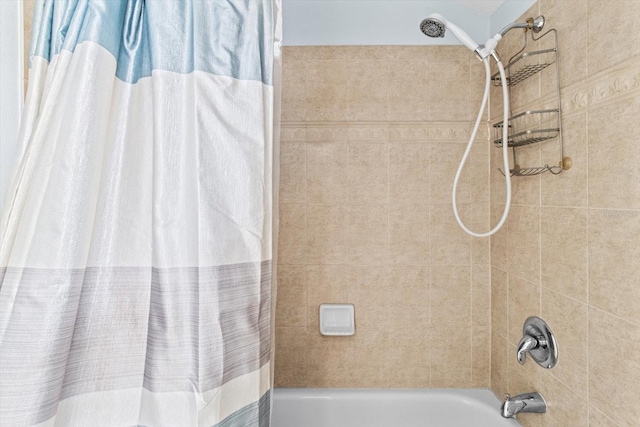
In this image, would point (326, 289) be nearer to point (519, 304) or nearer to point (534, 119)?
point (519, 304)

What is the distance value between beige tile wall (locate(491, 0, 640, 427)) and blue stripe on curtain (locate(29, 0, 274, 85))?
37.3 inches

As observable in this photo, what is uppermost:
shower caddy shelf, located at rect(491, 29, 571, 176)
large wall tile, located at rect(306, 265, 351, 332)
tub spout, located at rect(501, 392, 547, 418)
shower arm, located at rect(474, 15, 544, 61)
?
shower arm, located at rect(474, 15, 544, 61)

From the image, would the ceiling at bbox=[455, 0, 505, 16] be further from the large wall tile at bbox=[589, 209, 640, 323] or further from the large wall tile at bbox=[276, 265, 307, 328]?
the large wall tile at bbox=[276, 265, 307, 328]

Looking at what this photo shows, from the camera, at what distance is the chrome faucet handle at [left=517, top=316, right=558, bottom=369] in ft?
3.85

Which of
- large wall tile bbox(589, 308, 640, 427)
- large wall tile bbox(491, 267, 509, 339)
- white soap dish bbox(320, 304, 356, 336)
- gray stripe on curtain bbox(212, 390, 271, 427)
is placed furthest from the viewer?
white soap dish bbox(320, 304, 356, 336)

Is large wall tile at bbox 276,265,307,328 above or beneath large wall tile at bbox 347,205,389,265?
beneath

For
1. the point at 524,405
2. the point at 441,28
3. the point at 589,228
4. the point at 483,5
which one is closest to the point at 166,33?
the point at 441,28

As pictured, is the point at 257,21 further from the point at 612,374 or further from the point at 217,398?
the point at 612,374

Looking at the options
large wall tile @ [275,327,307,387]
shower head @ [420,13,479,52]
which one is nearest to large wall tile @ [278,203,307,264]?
large wall tile @ [275,327,307,387]

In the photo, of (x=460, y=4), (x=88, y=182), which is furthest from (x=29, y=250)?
(x=460, y=4)

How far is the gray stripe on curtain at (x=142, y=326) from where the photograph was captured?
635 millimetres

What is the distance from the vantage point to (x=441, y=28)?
1.29 metres

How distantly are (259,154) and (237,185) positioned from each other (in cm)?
9

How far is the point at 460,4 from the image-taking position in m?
1.64
